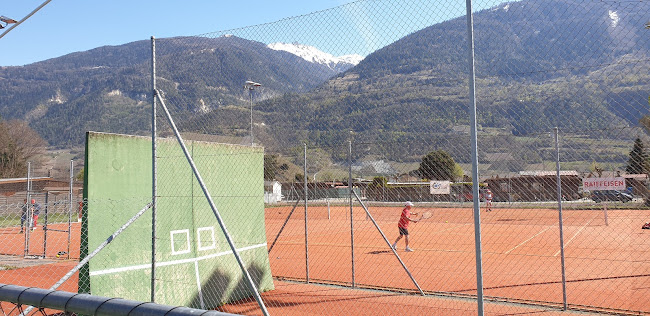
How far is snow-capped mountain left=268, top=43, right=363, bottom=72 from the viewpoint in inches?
229

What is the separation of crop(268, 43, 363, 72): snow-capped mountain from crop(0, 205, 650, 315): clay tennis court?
4.00 m

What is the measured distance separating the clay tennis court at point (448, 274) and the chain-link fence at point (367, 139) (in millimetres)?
81

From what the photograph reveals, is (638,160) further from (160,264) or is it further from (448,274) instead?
(160,264)

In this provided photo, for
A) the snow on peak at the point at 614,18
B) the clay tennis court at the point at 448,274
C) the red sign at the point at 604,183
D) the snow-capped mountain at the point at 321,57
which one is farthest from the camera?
the clay tennis court at the point at 448,274

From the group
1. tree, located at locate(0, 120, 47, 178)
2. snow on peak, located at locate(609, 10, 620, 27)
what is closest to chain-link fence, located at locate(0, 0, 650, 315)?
snow on peak, located at locate(609, 10, 620, 27)

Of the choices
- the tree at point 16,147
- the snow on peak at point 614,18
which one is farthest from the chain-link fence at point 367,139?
the tree at point 16,147

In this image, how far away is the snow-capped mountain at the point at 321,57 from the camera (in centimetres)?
581

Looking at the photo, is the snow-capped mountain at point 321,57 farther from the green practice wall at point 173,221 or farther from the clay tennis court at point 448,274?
the clay tennis court at point 448,274

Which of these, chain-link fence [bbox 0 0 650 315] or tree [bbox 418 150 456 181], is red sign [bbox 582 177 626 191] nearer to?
chain-link fence [bbox 0 0 650 315]

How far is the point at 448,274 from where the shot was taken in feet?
36.2

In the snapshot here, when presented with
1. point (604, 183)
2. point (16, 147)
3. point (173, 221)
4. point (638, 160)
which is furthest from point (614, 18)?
point (16, 147)

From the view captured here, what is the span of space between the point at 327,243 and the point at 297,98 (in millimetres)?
10829

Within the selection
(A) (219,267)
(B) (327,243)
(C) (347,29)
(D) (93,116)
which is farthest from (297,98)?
(D) (93,116)

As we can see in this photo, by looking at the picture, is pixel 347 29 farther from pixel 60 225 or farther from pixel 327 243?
pixel 60 225
